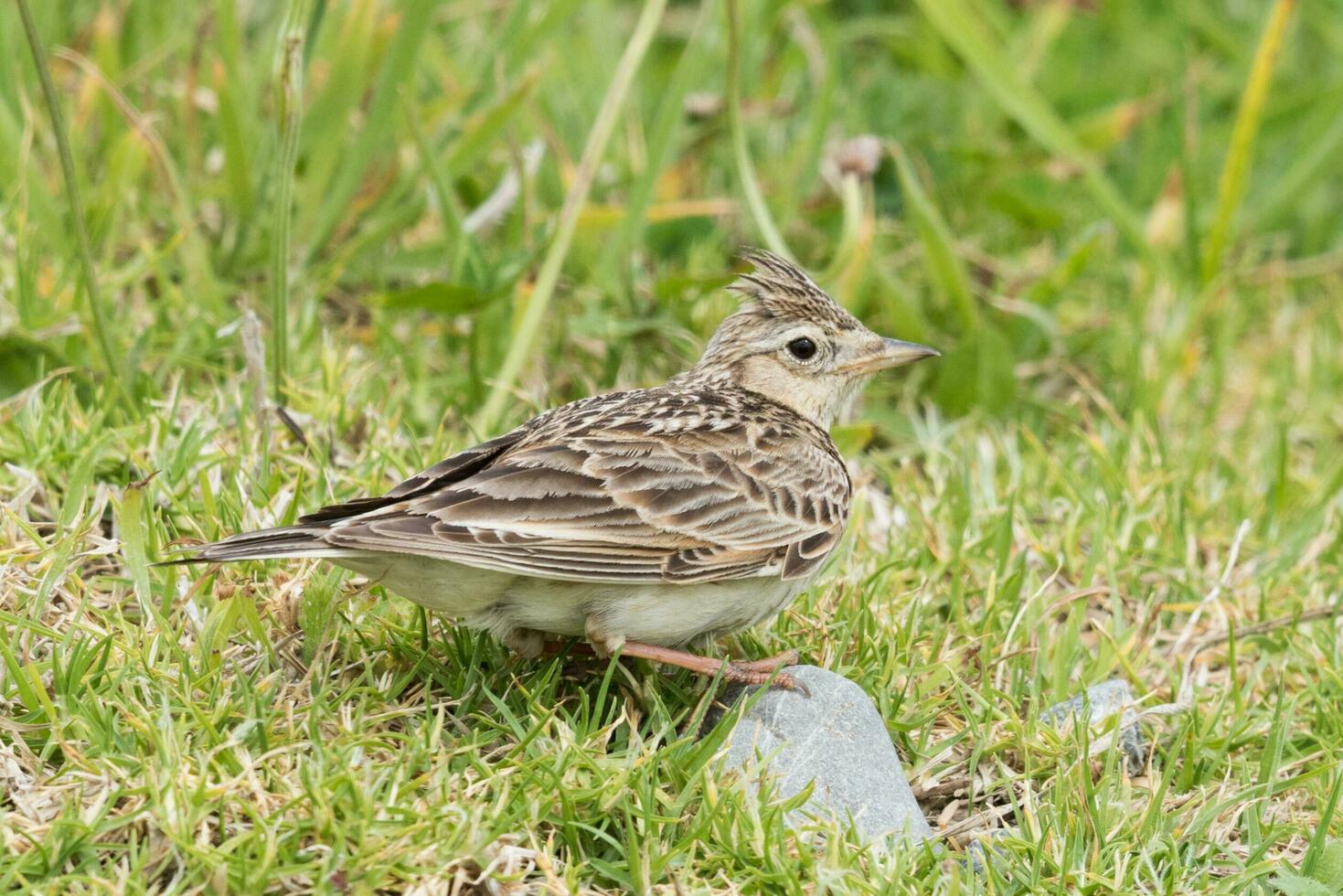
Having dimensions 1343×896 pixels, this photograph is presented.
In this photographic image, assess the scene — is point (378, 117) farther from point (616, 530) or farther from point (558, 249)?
point (616, 530)

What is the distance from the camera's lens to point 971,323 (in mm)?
7008

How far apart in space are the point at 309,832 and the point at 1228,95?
7480 millimetres

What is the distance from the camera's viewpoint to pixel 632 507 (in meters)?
4.45

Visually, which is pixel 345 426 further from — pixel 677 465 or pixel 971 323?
pixel 971 323

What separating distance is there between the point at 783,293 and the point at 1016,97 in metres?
2.48

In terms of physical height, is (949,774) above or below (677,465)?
below

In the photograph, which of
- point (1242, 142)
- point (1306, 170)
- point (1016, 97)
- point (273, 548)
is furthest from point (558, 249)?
point (1306, 170)

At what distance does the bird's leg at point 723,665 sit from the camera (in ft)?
14.6

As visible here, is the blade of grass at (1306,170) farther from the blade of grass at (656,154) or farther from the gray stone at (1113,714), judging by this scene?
the gray stone at (1113,714)

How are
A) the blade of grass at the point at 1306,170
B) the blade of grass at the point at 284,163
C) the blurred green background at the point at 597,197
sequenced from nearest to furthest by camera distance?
the blade of grass at the point at 284,163
the blurred green background at the point at 597,197
the blade of grass at the point at 1306,170

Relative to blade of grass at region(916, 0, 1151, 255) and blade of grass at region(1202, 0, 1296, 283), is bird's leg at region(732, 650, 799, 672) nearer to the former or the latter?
blade of grass at region(916, 0, 1151, 255)

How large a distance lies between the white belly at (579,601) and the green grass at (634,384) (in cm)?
19

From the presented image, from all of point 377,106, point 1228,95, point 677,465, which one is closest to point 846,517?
point 677,465

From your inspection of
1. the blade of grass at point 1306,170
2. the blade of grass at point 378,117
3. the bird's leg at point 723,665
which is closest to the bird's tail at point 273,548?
the bird's leg at point 723,665
